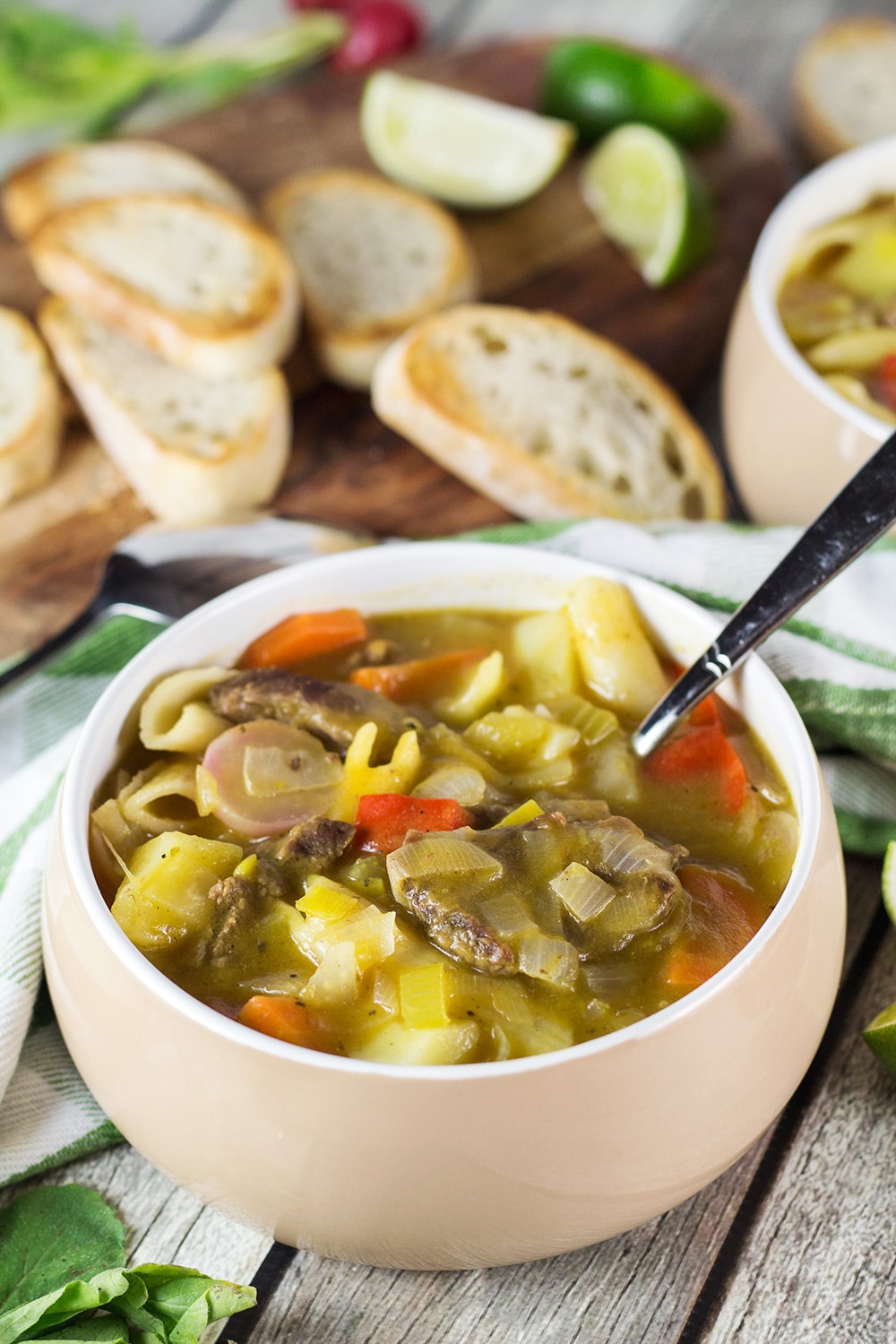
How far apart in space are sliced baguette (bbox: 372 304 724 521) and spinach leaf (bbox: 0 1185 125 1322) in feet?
6.10

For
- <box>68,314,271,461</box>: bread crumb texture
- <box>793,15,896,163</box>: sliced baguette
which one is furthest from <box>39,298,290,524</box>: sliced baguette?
<box>793,15,896,163</box>: sliced baguette

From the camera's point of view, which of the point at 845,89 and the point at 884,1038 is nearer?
the point at 884,1038

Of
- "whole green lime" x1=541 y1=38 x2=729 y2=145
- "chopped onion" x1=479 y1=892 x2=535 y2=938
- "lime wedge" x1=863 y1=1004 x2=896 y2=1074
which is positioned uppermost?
"whole green lime" x1=541 y1=38 x2=729 y2=145

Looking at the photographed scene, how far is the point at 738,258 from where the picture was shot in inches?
158

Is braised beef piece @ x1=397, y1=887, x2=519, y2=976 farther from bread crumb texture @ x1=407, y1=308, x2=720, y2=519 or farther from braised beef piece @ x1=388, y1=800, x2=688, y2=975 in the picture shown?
bread crumb texture @ x1=407, y1=308, x2=720, y2=519

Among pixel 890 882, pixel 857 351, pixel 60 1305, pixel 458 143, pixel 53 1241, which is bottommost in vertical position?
pixel 53 1241

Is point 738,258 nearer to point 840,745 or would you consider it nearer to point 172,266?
point 172,266

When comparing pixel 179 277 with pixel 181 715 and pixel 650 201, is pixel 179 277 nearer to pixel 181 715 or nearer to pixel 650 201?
pixel 650 201

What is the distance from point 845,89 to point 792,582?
303 cm

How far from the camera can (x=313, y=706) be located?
2.13m

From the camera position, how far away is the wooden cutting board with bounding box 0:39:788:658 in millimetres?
3279

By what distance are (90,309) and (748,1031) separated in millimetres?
2772

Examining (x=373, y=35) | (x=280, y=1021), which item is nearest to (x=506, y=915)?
(x=280, y=1021)

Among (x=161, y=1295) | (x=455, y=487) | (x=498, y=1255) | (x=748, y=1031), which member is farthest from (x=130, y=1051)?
(x=455, y=487)
